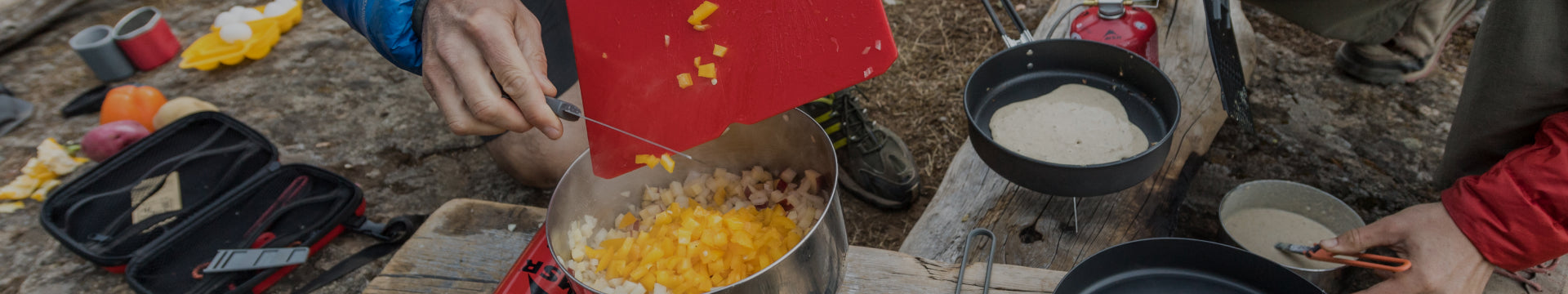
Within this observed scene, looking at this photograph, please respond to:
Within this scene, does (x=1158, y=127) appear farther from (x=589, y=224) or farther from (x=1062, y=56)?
(x=589, y=224)

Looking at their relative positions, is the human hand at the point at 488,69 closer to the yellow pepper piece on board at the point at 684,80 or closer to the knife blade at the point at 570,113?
the knife blade at the point at 570,113

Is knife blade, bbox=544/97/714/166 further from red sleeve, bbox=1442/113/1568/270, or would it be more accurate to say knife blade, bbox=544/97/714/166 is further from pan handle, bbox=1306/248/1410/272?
red sleeve, bbox=1442/113/1568/270

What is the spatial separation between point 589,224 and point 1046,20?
1.78 m

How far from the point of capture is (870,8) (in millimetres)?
1312

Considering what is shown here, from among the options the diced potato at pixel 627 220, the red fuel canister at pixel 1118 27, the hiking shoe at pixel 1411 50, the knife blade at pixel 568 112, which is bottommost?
the hiking shoe at pixel 1411 50

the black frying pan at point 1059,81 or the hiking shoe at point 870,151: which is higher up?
the black frying pan at point 1059,81

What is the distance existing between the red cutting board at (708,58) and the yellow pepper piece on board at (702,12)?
1 centimetres

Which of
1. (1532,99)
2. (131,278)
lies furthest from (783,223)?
(131,278)

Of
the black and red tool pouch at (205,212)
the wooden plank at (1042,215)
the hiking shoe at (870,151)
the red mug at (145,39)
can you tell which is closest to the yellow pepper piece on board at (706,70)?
the wooden plank at (1042,215)

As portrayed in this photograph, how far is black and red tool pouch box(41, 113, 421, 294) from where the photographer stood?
2170 millimetres

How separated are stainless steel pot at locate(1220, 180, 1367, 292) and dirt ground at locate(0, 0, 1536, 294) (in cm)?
32

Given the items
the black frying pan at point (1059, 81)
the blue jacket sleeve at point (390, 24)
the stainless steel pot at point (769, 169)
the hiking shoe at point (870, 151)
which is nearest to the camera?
the stainless steel pot at point (769, 169)

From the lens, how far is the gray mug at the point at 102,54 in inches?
129

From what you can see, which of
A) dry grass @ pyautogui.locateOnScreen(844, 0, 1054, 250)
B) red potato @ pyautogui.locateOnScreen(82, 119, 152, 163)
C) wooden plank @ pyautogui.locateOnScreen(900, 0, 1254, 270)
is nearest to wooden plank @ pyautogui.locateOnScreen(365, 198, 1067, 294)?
wooden plank @ pyautogui.locateOnScreen(900, 0, 1254, 270)
